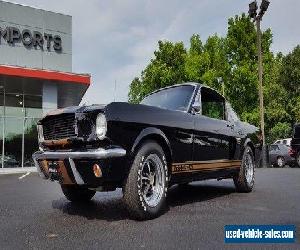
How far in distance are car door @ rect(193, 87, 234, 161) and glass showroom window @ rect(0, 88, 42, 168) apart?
14654 millimetres

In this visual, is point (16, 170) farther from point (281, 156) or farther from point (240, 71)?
point (240, 71)

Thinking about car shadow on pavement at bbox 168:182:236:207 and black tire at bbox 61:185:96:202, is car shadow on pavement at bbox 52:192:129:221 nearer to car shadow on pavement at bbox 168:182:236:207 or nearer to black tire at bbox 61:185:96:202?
black tire at bbox 61:185:96:202

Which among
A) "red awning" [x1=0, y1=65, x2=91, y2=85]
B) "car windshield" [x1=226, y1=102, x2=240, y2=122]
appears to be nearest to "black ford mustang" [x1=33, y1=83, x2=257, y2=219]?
"car windshield" [x1=226, y1=102, x2=240, y2=122]

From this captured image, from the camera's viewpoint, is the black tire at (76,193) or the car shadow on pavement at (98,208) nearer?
the car shadow on pavement at (98,208)

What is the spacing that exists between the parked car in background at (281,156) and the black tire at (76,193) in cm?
1796

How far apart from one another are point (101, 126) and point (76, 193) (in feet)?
6.04

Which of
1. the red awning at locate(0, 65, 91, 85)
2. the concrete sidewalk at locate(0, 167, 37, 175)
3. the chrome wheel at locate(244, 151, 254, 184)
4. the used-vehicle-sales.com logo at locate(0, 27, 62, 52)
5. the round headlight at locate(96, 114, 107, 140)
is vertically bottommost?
the concrete sidewalk at locate(0, 167, 37, 175)

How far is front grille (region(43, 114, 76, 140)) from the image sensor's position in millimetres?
4738

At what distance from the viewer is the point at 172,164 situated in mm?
5250

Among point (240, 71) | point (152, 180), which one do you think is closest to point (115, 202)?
point (152, 180)

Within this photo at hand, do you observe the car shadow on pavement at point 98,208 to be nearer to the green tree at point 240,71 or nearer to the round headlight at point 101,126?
the round headlight at point 101,126

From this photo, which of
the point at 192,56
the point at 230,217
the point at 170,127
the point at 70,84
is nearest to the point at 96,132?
the point at 170,127

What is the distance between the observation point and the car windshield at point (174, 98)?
19.3 feet

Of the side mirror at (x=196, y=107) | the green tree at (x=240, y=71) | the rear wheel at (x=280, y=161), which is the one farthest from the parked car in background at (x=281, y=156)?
the side mirror at (x=196, y=107)
